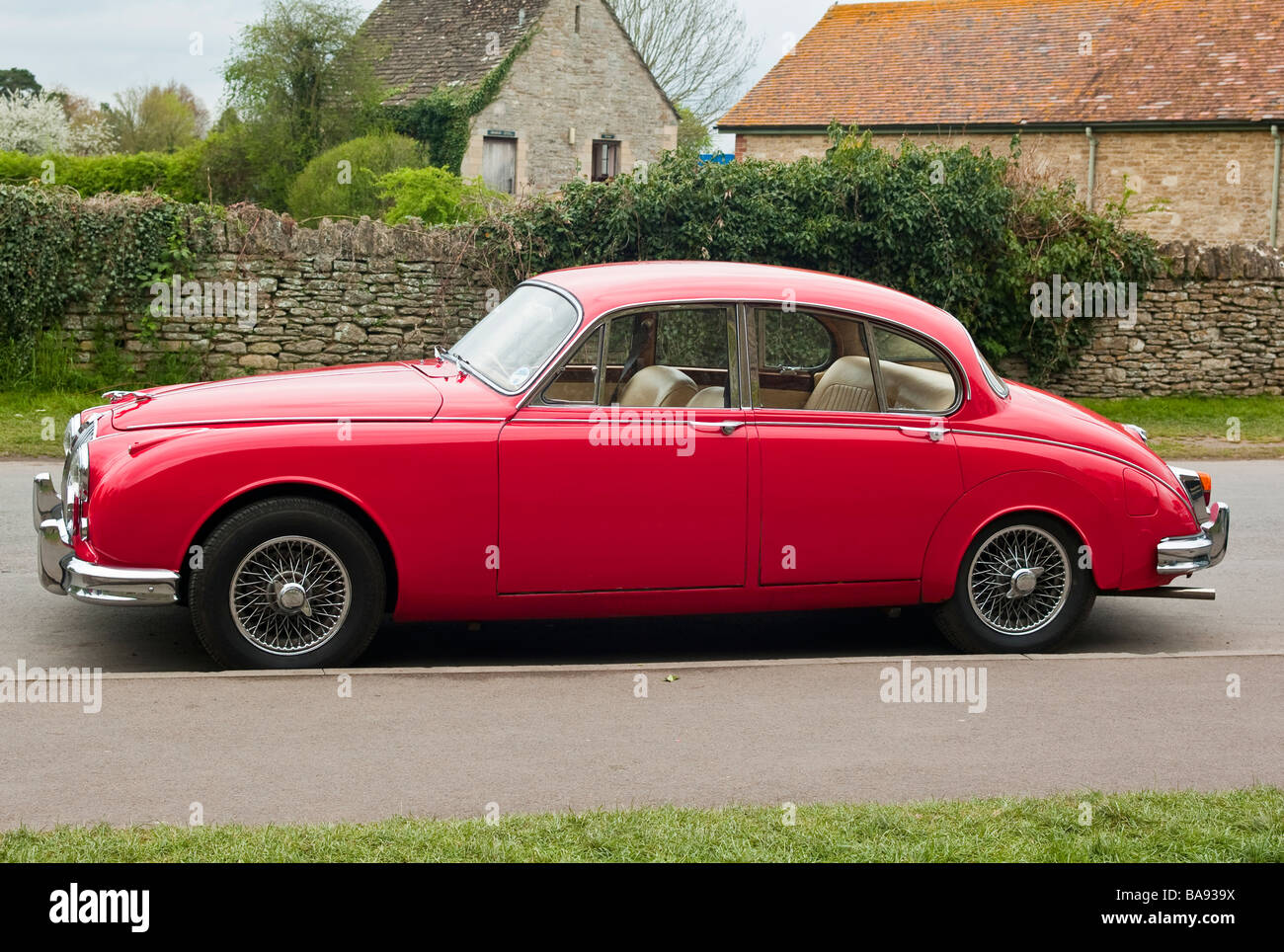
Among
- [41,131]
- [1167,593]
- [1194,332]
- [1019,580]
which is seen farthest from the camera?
[41,131]

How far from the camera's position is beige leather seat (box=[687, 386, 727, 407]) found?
669 cm

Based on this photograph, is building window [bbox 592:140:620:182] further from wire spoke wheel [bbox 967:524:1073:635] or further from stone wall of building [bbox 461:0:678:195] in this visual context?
wire spoke wheel [bbox 967:524:1073:635]

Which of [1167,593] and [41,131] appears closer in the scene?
[1167,593]

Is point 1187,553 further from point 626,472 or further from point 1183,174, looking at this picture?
point 1183,174

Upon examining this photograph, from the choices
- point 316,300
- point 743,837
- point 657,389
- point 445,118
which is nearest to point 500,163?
point 445,118

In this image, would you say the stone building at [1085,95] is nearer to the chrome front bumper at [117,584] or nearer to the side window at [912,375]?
the side window at [912,375]

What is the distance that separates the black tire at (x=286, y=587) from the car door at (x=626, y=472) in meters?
0.66

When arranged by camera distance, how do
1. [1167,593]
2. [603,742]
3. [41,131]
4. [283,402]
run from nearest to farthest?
[603,742] < [283,402] < [1167,593] < [41,131]

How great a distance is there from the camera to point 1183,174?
99.6ft

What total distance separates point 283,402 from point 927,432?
3.02 meters

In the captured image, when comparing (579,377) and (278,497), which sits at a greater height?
(579,377)

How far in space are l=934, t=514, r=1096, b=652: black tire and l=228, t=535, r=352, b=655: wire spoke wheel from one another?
2.93m

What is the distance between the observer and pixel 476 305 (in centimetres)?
1823

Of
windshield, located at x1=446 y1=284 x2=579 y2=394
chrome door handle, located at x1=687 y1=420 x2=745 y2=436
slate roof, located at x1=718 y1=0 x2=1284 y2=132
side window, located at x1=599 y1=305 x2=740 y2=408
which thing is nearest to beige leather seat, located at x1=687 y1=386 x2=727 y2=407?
side window, located at x1=599 y1=305 x2=740 y2=408
